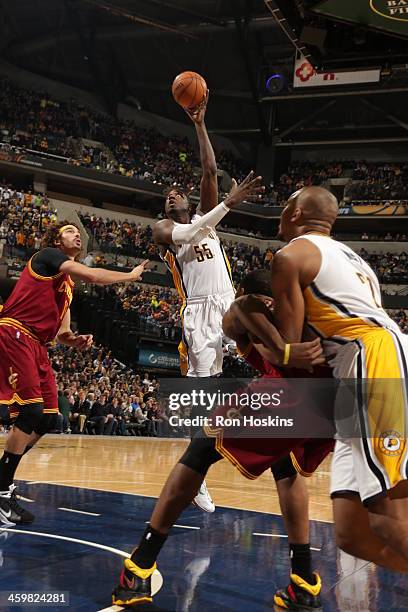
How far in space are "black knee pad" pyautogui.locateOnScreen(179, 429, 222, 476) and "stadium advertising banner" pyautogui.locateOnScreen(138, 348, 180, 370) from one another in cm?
1804

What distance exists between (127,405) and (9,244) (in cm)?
783

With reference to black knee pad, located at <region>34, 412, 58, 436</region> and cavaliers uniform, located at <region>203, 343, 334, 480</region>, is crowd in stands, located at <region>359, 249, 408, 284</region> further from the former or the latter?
cavaliers uniform, located at <region>203, 343, 334, 480</region>

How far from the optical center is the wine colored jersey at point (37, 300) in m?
4.95

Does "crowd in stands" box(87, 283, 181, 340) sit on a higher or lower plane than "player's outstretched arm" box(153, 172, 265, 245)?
higher

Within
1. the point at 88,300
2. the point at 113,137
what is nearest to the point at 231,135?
the point at 113,137

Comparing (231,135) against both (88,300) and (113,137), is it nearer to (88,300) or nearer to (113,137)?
(113,137)

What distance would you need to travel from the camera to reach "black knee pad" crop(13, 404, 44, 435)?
4.81 meters

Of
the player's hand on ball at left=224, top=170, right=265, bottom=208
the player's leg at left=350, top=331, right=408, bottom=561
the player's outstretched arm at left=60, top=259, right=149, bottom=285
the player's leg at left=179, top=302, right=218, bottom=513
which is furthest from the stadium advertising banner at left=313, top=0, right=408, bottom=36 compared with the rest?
the player's leg at left=350, top=331, right=408, bottom=561

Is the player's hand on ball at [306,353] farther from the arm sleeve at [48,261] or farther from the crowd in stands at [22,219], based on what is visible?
the crowd in stands at [22,219]

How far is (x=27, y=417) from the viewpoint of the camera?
4816 millimetres

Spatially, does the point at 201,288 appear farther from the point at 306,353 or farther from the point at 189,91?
the point at 306,353

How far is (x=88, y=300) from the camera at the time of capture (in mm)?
22094

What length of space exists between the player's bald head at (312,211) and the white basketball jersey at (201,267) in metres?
2.42

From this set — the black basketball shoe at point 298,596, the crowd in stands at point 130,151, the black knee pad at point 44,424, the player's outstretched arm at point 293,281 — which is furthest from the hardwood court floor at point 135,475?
the crowd in stands at point 130,151
